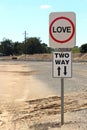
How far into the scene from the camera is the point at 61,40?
34.1ft

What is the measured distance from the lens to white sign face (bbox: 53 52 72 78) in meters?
10.4

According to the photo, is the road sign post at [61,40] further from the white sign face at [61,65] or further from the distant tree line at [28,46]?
the distant tree line at [28,46]

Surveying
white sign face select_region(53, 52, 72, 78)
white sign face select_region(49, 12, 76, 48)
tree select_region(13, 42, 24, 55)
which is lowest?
tree select_region(13, 42, 24, 55)

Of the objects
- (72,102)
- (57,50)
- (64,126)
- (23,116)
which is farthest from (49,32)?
(72,102)

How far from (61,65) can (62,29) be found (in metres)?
0.83

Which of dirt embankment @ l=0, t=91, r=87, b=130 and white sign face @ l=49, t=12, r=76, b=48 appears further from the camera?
dirt embankment @ l=0, t=91, r=87, b=130

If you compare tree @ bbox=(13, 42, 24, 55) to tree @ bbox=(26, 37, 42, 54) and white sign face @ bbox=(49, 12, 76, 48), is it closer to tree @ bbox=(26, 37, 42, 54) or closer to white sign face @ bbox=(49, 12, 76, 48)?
tree @ bbox=(26, 37, 42, 54)

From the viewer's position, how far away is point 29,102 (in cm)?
1772

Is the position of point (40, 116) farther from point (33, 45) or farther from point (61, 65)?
point (33, 45)

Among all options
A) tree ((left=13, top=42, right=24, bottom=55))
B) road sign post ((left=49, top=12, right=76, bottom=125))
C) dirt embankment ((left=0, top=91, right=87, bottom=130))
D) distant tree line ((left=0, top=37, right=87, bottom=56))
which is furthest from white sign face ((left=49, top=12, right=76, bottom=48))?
tree ((left=13, top=42, right=24, bottom=55))

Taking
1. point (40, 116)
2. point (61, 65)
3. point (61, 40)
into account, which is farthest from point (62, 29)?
point (40, 116)

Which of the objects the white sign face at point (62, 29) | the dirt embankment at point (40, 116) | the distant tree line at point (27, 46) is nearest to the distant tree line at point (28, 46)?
the distant tree line at point (27, 46)

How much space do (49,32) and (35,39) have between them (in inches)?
6744

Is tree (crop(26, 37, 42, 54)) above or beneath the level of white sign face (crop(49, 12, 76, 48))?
beneath
